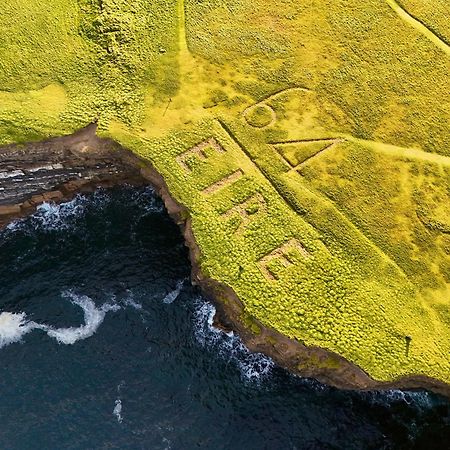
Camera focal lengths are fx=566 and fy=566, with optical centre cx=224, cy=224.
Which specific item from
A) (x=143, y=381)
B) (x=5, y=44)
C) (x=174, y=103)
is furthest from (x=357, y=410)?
(x=5, y=44)

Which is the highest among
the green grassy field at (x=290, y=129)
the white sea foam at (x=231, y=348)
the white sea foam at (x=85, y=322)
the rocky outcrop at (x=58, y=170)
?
the green grassy field at (x=290, y=129)

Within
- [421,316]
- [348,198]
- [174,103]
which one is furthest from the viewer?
[174,103]

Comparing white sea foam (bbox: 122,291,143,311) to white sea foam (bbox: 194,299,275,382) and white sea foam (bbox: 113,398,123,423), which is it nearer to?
white sea foam (bbox: 194,299,275,382)

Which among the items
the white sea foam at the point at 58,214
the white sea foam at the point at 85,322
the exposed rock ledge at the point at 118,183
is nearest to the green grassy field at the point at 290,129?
the exposed rock ledge at the point at 118,183

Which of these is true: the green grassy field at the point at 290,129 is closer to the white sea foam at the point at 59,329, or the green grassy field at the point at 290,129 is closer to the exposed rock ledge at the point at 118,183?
the exposed rock ledge at the point at 118,183

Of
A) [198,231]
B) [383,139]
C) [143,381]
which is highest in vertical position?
[383,139]

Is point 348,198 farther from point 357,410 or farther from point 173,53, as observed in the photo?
point 173,53

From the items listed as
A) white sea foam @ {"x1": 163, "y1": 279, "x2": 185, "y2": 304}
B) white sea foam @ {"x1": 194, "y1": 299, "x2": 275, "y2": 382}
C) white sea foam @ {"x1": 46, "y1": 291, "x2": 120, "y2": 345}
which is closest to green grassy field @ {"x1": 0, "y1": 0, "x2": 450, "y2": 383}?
white sea foam @ {"x1": 194, "y1": 299, "x2": 275, "y2": 382}
